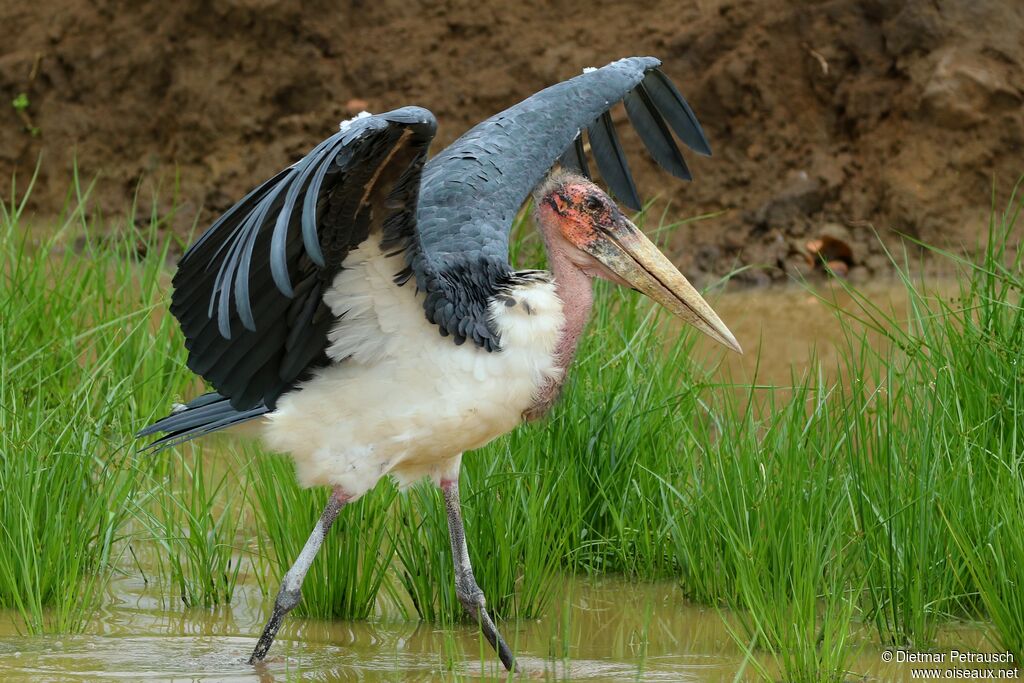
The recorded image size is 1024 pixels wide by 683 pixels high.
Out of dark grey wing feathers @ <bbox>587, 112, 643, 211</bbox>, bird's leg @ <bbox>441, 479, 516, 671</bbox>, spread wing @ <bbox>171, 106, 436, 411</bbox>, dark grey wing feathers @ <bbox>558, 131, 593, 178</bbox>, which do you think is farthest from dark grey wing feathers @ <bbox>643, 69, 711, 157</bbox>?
spread wing @ <bbox>171, 106, 436, 411</bbox>

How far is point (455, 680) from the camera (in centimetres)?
291

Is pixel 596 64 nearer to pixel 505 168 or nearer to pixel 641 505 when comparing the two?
pixel 505 168

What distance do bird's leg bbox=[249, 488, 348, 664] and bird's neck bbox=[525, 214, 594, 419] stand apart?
1.73 feet

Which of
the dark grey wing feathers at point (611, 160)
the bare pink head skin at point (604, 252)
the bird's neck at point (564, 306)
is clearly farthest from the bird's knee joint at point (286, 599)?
the dark grey wing feathers at point (611, 160)

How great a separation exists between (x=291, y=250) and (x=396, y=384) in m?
0.43

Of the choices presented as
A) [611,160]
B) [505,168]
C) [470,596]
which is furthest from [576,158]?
[470,596]

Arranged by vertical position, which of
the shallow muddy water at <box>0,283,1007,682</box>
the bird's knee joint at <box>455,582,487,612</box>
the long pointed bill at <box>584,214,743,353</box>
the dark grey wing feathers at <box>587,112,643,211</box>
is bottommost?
the shallow muddy water at <box>0,283,1007,682</box>

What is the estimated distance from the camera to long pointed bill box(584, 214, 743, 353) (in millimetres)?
3705

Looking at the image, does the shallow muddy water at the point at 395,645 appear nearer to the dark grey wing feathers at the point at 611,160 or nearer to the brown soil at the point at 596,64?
the dark grey wing feathers at the point at 611,160

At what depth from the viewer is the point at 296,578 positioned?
3.52 m

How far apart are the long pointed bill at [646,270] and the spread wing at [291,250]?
69 cm

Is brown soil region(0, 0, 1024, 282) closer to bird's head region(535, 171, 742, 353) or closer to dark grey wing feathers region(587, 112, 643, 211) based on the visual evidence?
dark grey wing feathers region(587, 112, 643, 211)

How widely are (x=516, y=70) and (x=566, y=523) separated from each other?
5.96 metres

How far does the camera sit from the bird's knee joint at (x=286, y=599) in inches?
138
